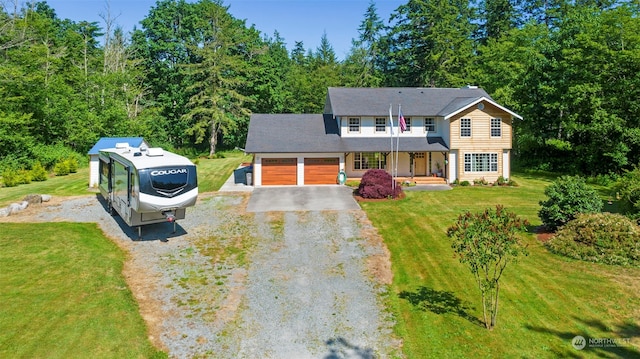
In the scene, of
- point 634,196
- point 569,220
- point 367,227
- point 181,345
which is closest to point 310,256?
point 367,227

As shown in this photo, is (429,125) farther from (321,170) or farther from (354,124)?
(321,170)

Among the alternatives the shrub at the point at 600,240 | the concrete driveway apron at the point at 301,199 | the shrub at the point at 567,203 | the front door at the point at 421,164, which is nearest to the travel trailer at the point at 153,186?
the concrete driveway apron at the point at 301,199

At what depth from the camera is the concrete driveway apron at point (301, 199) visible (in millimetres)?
23547

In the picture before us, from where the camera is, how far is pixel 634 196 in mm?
17828

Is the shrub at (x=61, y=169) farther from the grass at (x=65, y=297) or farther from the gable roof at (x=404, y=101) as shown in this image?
the gable roof at (x=404, y=101)

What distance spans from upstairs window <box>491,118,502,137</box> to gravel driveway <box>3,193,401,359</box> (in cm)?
1584

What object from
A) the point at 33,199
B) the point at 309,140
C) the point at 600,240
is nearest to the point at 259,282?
the point at 600,240

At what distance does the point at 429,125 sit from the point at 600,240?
1914 cm

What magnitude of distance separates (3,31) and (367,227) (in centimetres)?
3704

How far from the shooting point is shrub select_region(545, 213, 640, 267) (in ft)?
48.6

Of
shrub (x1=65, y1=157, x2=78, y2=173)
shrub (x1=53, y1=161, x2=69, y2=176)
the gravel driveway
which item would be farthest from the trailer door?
shrub (x1=65, y1=157, x2=78, y2=173)

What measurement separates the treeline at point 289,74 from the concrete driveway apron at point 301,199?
21234 mm

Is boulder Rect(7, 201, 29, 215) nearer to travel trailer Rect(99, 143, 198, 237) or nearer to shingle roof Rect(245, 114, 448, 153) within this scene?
travel trailer Rect(99, 143, 198, 237)

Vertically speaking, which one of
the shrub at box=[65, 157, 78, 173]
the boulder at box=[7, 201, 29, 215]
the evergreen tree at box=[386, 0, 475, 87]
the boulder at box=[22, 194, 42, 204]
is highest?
the evergreen tree at box=[386, 0, 475, 87]
